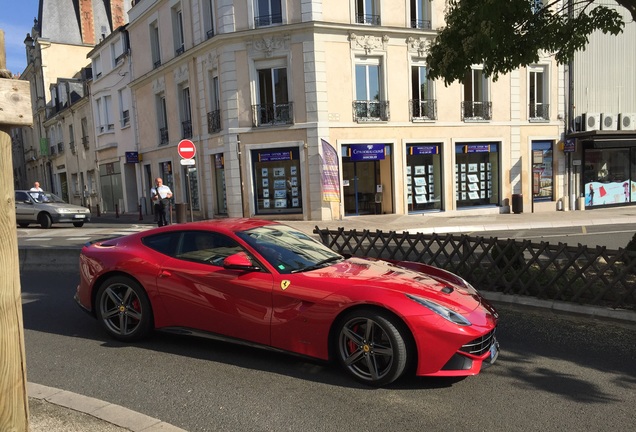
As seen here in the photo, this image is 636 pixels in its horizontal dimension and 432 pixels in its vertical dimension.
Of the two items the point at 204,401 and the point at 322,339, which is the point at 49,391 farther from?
the point at 322,339

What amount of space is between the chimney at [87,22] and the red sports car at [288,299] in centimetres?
4329

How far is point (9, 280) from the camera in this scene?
236cm

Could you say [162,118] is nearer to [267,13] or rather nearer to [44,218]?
[44,218]

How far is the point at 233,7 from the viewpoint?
757 inches

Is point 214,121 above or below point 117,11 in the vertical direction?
below

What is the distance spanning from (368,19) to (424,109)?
4.44 meters

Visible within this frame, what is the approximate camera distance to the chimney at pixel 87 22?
4091 cm

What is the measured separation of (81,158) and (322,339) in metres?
36.2

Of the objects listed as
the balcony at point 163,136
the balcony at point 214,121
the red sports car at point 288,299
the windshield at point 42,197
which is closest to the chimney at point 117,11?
the balcony at point 163,136

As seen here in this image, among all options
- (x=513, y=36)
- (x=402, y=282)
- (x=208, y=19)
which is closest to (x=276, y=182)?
(x=208, y=19)

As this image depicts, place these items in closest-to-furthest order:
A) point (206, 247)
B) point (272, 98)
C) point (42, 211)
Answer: point (206, 247), point (42, 211), point (272, 98)

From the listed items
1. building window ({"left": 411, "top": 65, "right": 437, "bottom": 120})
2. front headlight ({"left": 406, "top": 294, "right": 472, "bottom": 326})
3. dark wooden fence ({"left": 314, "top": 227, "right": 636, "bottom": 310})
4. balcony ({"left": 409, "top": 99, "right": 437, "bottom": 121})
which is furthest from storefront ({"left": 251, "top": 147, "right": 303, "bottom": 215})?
front headlight ({"left": 406, "top": 294, "right": 472, "bottom": 326})

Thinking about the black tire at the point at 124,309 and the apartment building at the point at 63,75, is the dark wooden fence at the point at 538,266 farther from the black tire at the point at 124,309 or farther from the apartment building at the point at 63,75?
the apartment building at the point at 63,75

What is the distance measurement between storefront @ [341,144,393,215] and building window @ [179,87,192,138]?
868 cm
